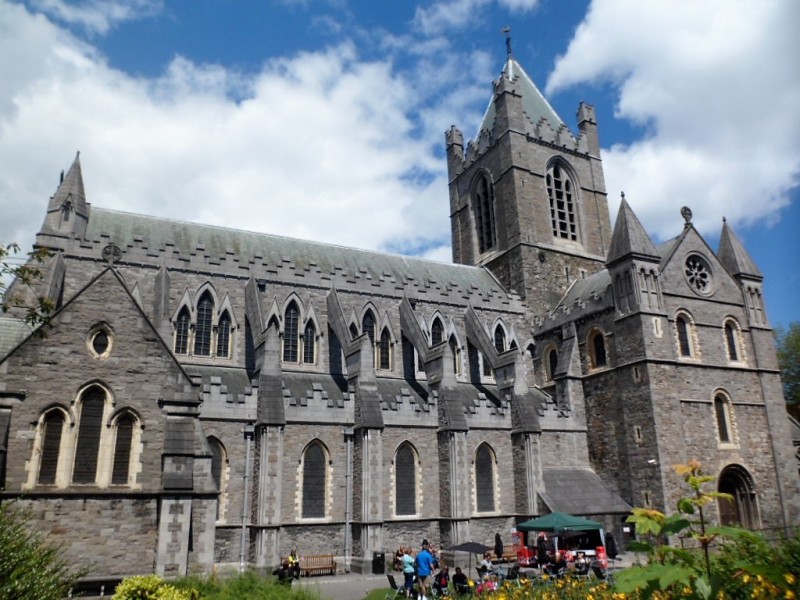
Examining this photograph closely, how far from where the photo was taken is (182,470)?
49.1 feet

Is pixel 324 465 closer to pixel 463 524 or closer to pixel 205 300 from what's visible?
pixel 463 524

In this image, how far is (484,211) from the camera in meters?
42.7

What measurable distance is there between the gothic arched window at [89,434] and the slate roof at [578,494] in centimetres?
1810

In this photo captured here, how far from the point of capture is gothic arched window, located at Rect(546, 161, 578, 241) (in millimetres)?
40531

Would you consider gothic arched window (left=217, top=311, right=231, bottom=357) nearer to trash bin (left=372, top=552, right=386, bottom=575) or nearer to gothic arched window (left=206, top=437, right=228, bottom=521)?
gothic arched window (left=206, top=437, right=228, bottom=521)

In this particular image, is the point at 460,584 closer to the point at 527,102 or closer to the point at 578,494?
the point at 578,494

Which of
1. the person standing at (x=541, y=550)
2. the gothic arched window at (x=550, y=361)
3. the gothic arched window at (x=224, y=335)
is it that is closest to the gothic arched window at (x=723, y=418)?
the gothic arched window at (x=550, y=361)

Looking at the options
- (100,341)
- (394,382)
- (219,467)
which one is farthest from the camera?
(394,382)

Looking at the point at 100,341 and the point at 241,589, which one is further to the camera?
the point at 100,341

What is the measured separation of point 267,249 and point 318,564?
16.4 meters

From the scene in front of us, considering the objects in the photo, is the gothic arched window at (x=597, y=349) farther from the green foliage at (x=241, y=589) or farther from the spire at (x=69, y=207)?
the spire at (x=69, y=207)

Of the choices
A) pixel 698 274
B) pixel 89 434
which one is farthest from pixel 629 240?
pixel 89 434

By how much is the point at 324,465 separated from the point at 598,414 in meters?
13.7

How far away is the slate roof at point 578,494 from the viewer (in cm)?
2619
